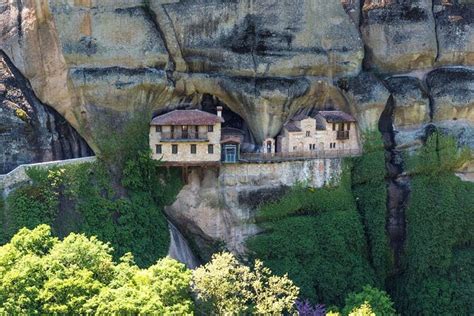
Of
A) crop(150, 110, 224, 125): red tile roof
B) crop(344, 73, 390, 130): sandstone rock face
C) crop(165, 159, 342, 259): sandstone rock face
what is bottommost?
crop(165, 159, 342, 259): sandstone rock face

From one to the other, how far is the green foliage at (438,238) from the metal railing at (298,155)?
11.2ft

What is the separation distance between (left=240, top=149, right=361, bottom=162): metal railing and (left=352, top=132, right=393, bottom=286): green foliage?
0.73m

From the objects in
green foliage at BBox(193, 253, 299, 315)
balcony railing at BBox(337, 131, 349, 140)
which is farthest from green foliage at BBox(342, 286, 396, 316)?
balcony railing at BBox(337, 131, 349, 140)

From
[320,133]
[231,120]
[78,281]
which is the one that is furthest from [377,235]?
[78,281]

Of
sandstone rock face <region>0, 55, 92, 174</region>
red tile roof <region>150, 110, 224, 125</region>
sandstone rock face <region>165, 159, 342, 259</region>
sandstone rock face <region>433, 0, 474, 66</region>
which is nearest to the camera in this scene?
sandstone rock face <region>0, 55, 92, 174</region>

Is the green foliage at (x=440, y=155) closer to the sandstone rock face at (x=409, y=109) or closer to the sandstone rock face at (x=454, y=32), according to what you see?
the sandstone rock face at (x=409, y=109)

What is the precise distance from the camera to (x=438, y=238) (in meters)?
36.5

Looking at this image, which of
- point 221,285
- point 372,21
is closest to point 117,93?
point 221,285

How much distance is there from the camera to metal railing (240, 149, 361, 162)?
3650cm

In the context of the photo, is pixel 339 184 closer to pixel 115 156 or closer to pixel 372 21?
pixel 372 21

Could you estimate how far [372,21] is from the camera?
3844cm

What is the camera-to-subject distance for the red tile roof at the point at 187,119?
34.8 metres

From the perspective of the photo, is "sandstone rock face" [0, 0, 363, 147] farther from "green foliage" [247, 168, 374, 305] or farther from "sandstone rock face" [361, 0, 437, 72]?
"green foliage" [247, 168, 374, 305]

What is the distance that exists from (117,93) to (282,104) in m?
8.74
